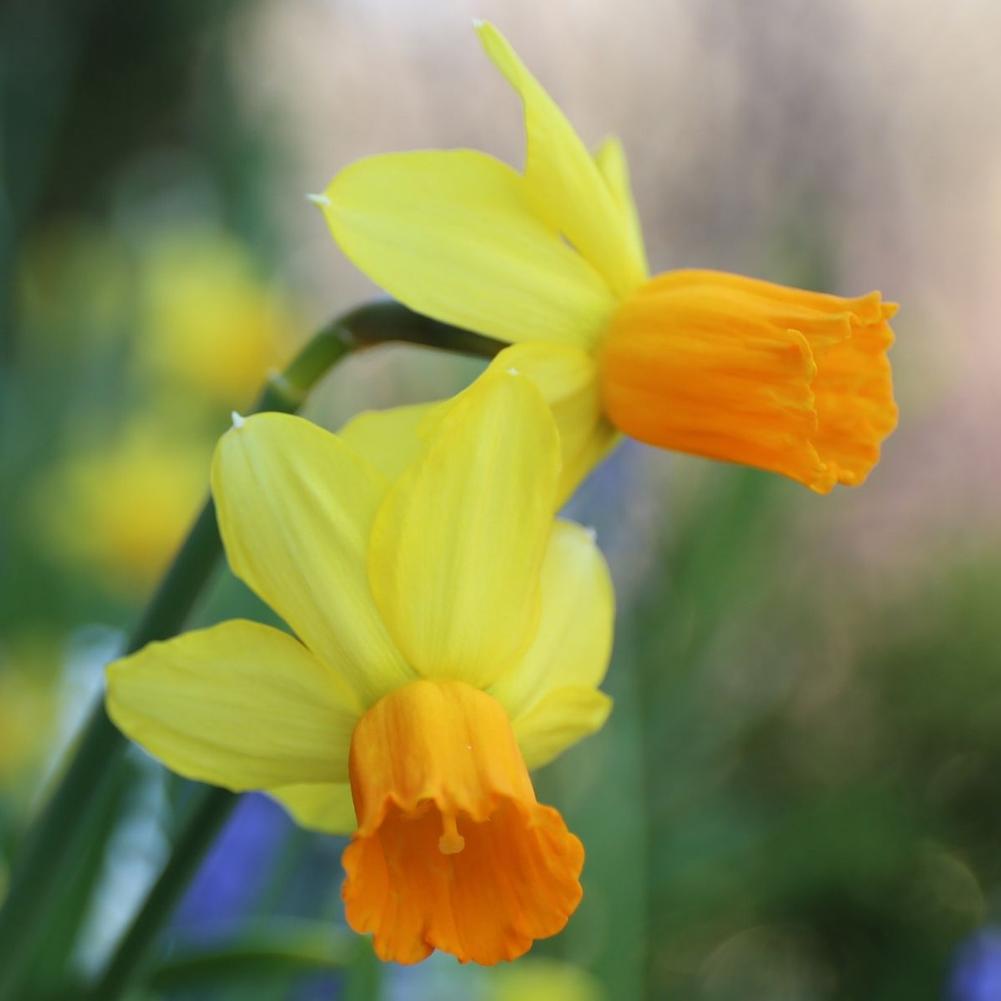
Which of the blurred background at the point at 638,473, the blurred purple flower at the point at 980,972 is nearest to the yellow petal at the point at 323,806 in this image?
the blurred background at the point at 638,473

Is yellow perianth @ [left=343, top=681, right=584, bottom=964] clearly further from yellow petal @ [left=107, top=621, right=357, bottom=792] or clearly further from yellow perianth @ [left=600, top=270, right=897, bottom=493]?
yellow perianth @ [left=600, top=270, right=897, bottom=493]

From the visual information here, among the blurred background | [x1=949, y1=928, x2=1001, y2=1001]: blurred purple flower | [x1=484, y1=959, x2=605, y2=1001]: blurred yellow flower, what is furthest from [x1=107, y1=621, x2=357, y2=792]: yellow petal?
[x1=949, y1=928, x2=1001, y2=1001]: blurred purple flower

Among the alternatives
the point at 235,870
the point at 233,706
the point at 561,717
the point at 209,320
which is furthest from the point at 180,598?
the point at 209,320

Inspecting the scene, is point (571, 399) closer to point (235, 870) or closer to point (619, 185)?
point (619, 185)

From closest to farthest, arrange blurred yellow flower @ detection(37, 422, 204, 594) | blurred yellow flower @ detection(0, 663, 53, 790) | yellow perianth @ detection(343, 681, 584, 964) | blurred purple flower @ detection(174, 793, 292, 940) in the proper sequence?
yellow perianth @ detection(343, 681, 584, 964), blurred purple flower @ detection(174, 793, 292, 940), blurred yellow flower @ detection(0, 663, 53, 790), blurred yellow flower @ detection(37, 422, 204, 594)

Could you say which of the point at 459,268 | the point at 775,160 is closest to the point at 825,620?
the point at 775,160

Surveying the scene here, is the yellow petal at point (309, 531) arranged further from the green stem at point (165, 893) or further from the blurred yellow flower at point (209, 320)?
the blurred yellow flower at point (209, 320)
